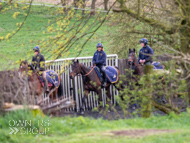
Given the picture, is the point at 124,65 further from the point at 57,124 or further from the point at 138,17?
the point at 57,124

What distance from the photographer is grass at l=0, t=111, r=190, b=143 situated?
6340 millimetres

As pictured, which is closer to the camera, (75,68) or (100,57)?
(75,68)

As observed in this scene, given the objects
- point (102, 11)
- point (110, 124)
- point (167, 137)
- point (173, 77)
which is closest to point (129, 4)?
point (102, 11)

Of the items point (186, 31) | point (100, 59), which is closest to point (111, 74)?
point (100, 59)

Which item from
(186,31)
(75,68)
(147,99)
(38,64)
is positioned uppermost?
(186,31)

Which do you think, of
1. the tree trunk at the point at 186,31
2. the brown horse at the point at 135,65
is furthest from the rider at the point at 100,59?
the tree trunk at the point at 186,31

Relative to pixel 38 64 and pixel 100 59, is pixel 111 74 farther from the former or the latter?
pixel 38 64

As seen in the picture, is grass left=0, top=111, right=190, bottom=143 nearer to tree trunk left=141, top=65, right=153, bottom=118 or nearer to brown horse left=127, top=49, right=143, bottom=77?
tree trunk left=141, top=65, right=153, bottom=118

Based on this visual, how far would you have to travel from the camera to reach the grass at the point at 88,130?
634cm

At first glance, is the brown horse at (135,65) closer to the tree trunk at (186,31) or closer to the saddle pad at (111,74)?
the saddle pad at (111,74)

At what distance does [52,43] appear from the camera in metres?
10.4

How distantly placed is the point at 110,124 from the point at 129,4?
716cm

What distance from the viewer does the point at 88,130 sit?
7.03 meters

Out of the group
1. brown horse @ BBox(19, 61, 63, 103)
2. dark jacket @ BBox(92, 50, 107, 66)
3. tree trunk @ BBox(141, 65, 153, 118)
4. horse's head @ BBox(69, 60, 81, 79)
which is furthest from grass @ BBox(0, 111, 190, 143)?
dark jacket @ BBox(92, 50, 107, 66)
